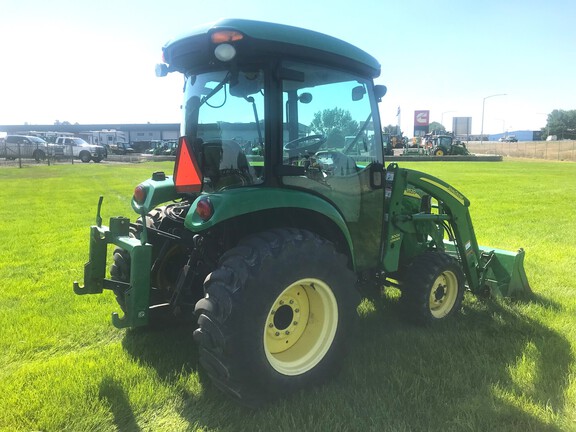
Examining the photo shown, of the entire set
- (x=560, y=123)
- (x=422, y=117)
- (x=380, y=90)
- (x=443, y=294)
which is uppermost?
(x=560, y=123)

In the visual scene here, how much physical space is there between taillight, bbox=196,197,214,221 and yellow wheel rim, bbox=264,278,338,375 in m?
0.69

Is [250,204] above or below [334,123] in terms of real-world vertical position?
below

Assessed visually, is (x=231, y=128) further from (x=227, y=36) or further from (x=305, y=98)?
(x=227, y=36)

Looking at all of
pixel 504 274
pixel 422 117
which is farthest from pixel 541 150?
pixel 504 274

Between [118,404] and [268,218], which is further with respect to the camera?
[268,218]

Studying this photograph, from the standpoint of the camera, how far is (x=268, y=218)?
122 inches

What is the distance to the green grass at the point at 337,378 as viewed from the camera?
2.68 metres

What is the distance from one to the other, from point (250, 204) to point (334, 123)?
1.12 metres

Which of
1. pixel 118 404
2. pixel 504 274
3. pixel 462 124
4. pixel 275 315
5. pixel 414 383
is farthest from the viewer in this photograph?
pixel 462 124

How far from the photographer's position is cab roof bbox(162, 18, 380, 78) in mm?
2701

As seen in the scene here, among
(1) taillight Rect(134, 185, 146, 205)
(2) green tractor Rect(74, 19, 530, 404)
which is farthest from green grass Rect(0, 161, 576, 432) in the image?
(1) taillight Rect(134, 185, 146, 205)

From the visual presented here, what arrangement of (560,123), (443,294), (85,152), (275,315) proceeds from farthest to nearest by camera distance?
(560,123)
(85,152)
(443,294)
(275,315)

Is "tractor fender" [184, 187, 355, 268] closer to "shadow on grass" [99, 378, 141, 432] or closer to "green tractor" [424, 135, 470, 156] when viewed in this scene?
"shadow on grass" [99, 378, 141, 432]

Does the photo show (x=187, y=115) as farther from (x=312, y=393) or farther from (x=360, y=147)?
(x=312, y=393)
